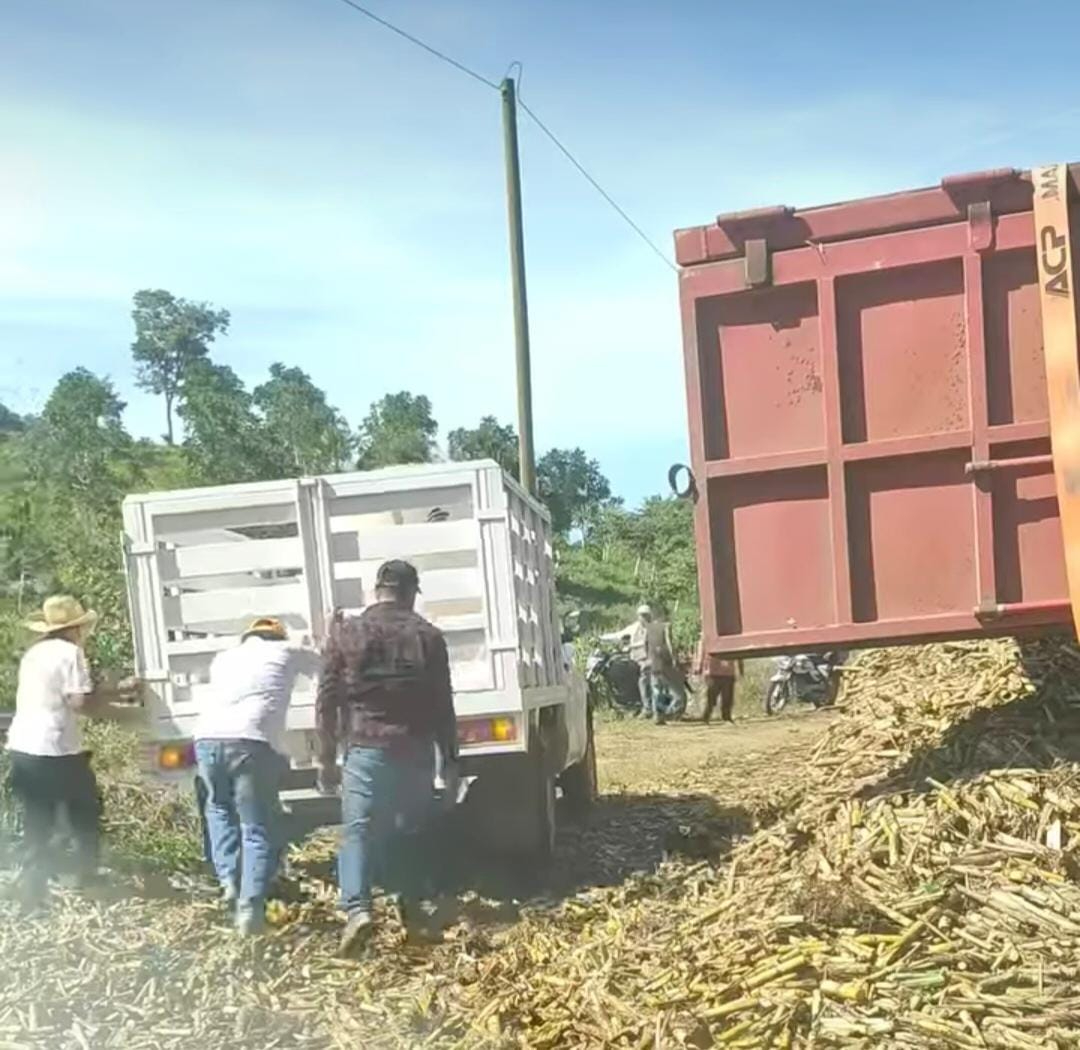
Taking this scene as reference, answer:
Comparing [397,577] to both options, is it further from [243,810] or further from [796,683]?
[796,683]

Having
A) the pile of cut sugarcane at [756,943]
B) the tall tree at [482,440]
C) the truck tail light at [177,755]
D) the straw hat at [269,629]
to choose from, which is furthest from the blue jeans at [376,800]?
the tall tree at [482,440]

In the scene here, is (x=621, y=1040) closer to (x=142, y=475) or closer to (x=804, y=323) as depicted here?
(x=804, y=323)

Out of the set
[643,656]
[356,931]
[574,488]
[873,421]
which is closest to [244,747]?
[356,931]

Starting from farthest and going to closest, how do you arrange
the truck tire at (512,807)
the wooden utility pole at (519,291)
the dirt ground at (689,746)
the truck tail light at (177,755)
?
the wooden utility pole at (519,291)
the dirt ground at (689,746)
the truck tire at (512,807)
the truck tail light at (177,755)

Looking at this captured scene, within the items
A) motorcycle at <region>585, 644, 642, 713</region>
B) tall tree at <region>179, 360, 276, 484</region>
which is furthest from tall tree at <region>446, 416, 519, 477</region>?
motorcycle at <region>585, 644, 642, 713</region>

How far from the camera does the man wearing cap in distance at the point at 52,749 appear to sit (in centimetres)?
713

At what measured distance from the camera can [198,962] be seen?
6039 millimetres

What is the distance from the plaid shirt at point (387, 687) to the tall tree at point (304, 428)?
2647 centimetres

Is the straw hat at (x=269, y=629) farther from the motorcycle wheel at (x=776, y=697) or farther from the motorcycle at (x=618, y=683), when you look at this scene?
the motorcycle at (x=618, y=683)

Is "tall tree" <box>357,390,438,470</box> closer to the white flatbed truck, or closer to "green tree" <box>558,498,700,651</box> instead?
"green tree" <box>558,498,700,651</box>

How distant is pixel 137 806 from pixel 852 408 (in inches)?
194

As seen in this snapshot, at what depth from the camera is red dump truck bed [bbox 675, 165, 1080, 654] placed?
18.7 ft

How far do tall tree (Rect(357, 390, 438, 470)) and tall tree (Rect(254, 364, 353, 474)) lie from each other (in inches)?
50.2

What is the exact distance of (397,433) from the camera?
52.0 m
